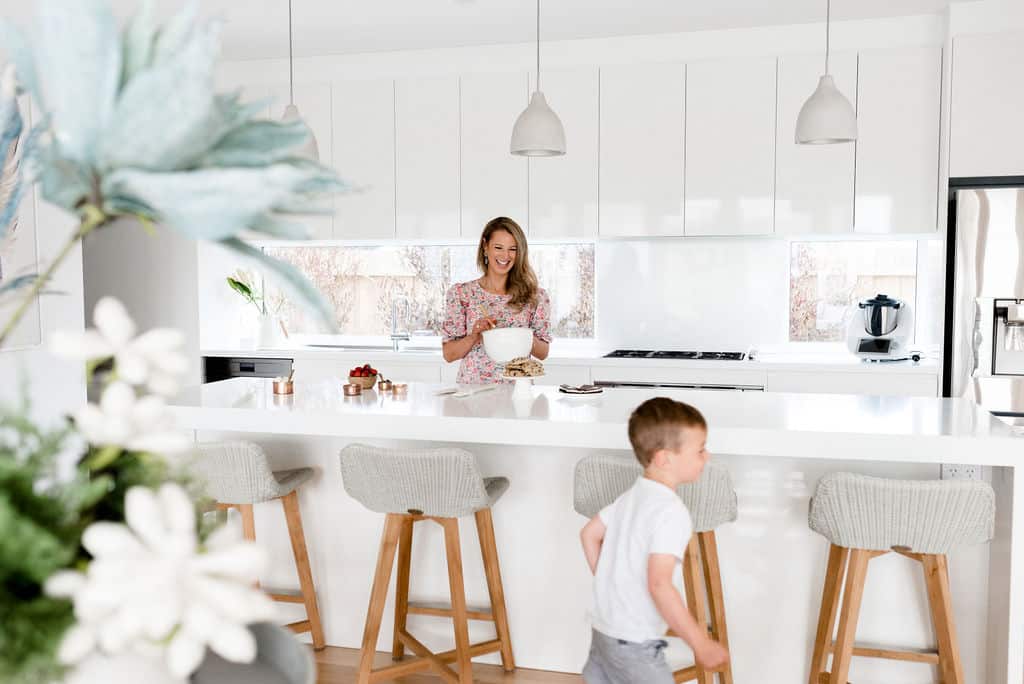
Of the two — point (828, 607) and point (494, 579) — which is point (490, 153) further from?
point (828, 607)

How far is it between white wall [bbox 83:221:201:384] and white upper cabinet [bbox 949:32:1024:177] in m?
4.06

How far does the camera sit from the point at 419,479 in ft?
7.88

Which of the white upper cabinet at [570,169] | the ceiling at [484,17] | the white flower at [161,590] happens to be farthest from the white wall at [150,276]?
the white flower at [161,590]

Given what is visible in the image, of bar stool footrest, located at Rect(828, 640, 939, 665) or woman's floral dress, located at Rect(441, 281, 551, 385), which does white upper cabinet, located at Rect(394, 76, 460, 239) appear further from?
bar stool footrest, located at Rect(828, 640, 939, 665)

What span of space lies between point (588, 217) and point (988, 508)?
2.84 m

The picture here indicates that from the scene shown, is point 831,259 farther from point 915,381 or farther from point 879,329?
point 915,381

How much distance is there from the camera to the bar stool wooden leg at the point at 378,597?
2.54m

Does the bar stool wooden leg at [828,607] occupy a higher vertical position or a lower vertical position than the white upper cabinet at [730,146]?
lower

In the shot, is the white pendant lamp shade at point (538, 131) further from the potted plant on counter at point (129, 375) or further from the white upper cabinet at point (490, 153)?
the potted plant on counter at point (129, 375)

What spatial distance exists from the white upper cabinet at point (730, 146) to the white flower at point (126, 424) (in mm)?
4164

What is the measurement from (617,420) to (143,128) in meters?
1.97

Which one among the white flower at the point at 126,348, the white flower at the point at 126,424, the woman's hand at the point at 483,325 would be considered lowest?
the woman's hand at the point at 483,325

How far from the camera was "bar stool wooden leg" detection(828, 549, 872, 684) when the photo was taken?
7.30 ft

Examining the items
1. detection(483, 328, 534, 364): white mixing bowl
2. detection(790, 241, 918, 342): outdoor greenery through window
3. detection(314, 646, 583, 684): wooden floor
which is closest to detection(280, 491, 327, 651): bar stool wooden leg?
detection(314, 646, 583, 684): wooden floor
